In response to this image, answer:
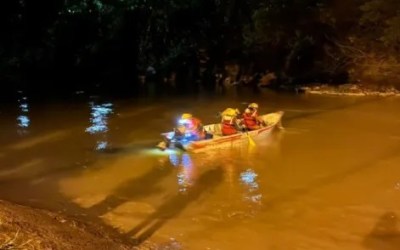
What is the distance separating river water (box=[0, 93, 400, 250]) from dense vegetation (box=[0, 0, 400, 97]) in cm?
1081

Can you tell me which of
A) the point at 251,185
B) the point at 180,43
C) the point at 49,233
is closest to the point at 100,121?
the point at 251,185

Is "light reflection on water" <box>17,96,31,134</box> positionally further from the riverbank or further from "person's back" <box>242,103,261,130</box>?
the riverbank

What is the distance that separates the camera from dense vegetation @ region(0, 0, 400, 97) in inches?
1265

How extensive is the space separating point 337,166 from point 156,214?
5586mm

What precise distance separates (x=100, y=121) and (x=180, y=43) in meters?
20.7

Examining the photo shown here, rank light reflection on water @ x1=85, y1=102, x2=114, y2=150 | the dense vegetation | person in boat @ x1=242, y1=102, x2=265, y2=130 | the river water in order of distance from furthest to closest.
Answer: the dense vegetation, light reflection on water @ x1=85, y1=102, x2=114, y2=150, person in boat @ x1=242, y1=102, x2=265, y2=130, the river water

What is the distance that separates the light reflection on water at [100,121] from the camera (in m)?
17.8

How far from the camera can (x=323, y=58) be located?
34812 mm

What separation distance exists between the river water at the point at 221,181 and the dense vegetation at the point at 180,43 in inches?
426

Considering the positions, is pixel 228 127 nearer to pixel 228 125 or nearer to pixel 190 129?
pixel 228 125

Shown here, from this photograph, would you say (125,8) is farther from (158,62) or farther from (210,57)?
(210,57)

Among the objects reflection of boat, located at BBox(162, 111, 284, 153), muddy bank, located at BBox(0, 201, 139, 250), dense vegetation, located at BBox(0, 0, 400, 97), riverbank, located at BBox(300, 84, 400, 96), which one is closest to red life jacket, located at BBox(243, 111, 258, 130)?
reflection of boat, located at BBox(162, 111, 284, 153)

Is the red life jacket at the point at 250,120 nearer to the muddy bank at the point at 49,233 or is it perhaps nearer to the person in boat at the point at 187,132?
the person in boat at the point at 187,132

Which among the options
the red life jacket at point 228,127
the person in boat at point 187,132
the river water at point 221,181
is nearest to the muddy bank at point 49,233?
the river water at point 221,181
